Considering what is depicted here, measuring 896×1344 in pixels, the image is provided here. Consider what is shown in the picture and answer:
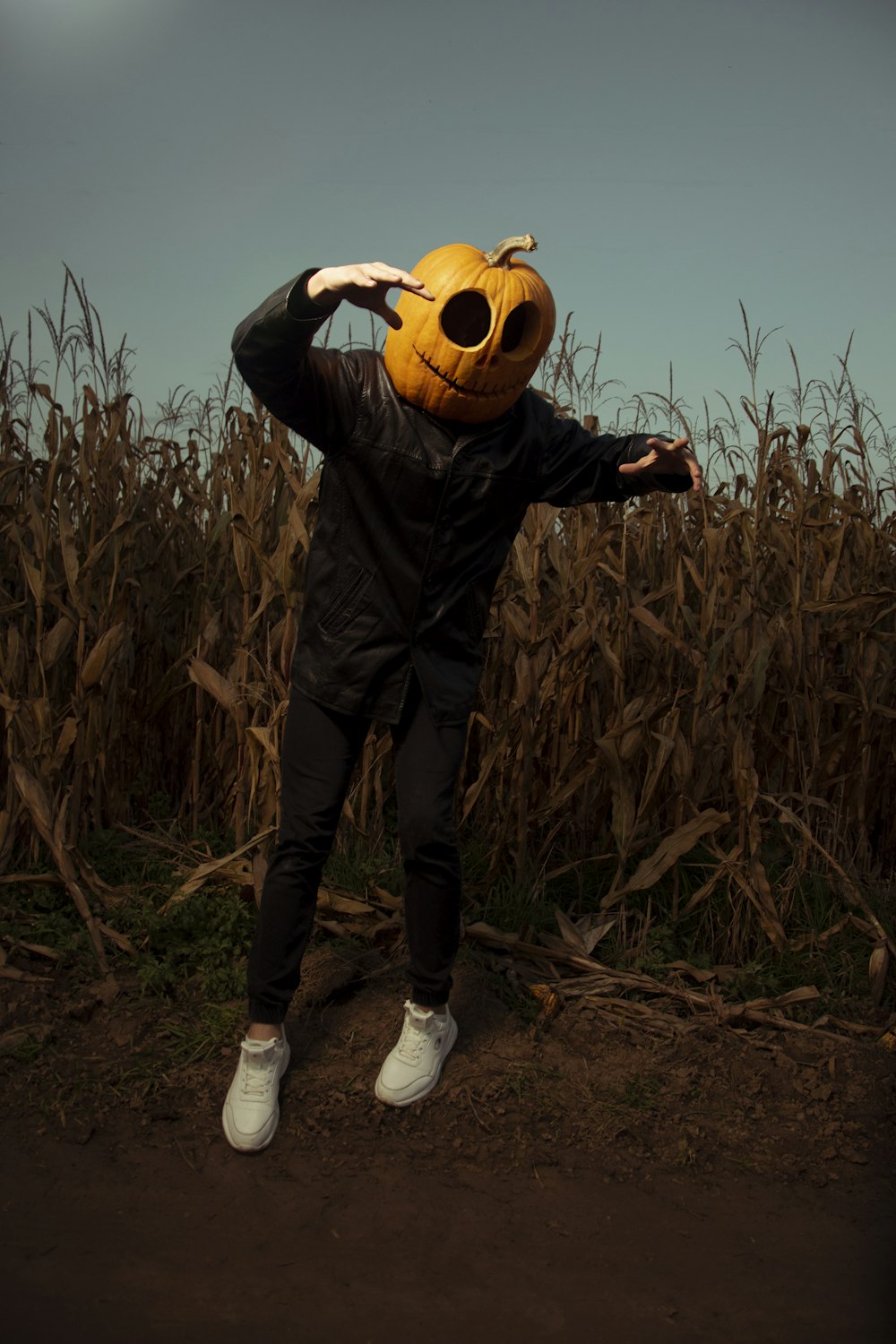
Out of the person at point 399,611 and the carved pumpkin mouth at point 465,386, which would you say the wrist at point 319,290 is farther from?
the carved pumpkin mouth at point 465,386

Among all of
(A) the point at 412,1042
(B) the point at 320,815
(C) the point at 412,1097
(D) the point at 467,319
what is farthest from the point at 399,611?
(C) the point at 412,1097

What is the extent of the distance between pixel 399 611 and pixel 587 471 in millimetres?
623

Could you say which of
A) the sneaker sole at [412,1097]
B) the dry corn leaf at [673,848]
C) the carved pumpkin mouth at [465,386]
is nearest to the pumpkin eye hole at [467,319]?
the carved pumpkin mouth at [465,386]

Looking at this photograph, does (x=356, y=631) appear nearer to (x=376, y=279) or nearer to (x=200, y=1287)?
(x=376, y=279)

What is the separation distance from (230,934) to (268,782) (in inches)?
19.9

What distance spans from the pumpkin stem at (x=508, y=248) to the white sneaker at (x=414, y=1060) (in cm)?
188

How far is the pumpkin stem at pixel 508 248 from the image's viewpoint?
98.5 inches

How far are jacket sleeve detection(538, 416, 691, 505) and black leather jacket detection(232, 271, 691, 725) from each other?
1.9 inches

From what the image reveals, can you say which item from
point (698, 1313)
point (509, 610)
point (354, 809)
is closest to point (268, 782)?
point (354, 809)

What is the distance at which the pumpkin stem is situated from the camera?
2502 millimetres

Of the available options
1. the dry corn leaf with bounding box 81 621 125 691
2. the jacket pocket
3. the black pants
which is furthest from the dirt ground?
the jacket pocket

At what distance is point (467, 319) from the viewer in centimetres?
261

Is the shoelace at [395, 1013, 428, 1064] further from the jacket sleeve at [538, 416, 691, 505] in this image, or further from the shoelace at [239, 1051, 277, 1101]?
the jacket sleeve at [538, 416, 691, 505]

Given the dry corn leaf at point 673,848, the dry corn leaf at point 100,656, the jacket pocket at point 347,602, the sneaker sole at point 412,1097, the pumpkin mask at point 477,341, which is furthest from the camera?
the dry corn leaf at point 100,656
